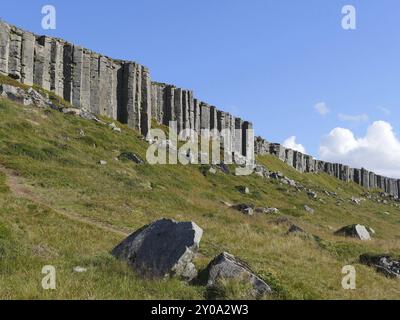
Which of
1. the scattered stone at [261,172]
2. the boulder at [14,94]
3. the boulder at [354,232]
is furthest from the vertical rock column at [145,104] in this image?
the boulder at [354,232]

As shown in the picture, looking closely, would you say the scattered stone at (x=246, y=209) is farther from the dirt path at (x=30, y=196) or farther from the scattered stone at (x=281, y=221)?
the dirt path at (x=30, y=196)

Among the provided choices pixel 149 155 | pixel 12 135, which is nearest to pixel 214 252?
pixel 12 135

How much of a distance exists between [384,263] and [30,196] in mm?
17916

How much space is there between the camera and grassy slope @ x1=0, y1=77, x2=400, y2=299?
1188 centimetres

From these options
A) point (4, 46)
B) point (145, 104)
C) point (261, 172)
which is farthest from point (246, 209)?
point (261, 172)

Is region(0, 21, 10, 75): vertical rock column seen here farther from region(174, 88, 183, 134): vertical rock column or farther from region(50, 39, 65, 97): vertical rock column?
region(174, 88, 183, 134): vertical rock column

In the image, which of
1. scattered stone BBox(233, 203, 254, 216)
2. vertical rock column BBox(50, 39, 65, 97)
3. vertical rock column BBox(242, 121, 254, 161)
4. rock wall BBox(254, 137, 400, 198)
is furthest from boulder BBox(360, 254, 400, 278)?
rock wall BBox(254, 137, 400, 198)

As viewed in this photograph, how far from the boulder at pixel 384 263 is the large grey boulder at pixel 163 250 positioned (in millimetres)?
A: 10392

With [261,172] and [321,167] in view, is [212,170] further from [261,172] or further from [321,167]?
[321,167]

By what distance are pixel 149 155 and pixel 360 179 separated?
145 m

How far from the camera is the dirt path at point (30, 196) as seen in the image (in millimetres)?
20641

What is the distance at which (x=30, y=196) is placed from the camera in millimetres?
24266

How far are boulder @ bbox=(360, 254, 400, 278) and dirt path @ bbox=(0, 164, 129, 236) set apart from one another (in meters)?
11.4
